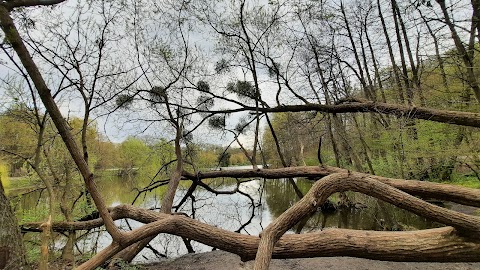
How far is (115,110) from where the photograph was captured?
19.2ft

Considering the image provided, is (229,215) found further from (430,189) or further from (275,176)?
(430,189)

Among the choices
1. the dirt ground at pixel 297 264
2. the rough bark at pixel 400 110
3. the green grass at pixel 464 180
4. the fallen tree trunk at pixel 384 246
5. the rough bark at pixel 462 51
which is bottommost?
the green grass at pixel 464 180

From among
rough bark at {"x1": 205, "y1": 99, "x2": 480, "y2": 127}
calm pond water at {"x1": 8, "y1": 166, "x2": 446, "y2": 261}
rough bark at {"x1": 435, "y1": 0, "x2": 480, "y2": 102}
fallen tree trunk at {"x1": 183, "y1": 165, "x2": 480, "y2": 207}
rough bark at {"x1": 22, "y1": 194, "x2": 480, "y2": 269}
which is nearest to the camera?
rough bark at {"x1": 22, "y1": 194, "x2": 480, "y2": 269}

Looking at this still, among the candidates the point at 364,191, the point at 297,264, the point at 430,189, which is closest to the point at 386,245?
the point at 364,191

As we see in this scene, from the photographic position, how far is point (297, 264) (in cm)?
543

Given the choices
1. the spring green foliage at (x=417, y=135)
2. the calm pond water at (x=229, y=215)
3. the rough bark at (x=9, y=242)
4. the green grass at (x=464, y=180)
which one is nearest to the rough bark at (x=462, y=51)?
the spring green foliage at (x=417, y=135)

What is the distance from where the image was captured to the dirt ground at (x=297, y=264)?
4.76 m

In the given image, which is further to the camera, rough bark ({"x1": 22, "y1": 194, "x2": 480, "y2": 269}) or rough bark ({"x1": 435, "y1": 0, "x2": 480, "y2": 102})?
rough bark ({"x1": 435, "y1": 0, "x2": 480, "y2": 102})

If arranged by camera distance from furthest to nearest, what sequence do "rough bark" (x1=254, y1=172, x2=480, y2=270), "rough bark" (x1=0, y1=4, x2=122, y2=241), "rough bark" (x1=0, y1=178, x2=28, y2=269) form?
"rough bark" (x1=0, y1=178, x2=28, y2=269) < "rough bark" (x1=254, y1=172, x2=480, y2=270) < "rough bark" (x1=0, y1=4, x2=122, y2=241)

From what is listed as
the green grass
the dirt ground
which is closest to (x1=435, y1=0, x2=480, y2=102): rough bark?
the dirt ground

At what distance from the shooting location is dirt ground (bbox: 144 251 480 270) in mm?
4762

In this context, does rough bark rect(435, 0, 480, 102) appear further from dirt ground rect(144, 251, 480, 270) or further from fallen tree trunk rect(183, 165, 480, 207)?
dirt ground rect(144, 251, 480, 270)

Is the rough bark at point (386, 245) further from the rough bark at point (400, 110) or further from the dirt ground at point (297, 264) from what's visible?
the rough bark at point (400, 110)

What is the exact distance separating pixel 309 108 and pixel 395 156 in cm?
459
